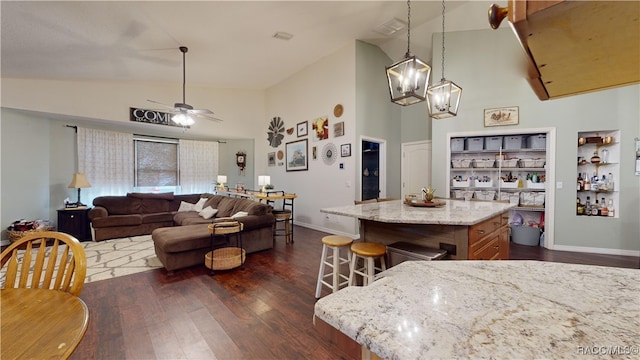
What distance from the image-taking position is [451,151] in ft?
15.5

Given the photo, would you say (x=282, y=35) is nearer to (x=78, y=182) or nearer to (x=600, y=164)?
(x=78, y=182)

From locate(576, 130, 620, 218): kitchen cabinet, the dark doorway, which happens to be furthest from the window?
locate(576, 130, 620, 218): kitchen cabinet

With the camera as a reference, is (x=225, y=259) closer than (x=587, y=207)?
Yes

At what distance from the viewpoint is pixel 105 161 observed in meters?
5.46

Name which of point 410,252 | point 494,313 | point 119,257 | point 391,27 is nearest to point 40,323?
point 494,313

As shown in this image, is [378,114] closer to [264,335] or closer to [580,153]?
[580,153]

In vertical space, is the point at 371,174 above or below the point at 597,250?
above

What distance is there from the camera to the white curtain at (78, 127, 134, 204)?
204 inches

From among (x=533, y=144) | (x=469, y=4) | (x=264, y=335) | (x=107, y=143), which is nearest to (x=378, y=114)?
(x=469, y=4)

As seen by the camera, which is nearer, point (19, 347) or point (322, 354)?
point (19, 347)

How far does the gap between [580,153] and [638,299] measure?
15.8 feet

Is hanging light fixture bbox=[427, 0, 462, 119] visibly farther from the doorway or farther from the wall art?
the wall art

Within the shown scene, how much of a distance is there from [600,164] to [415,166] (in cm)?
280

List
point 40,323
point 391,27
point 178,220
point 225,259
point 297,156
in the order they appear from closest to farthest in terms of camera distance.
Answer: point 40,323, point 225,259, point 391,27, point 178,220, point 297,156
